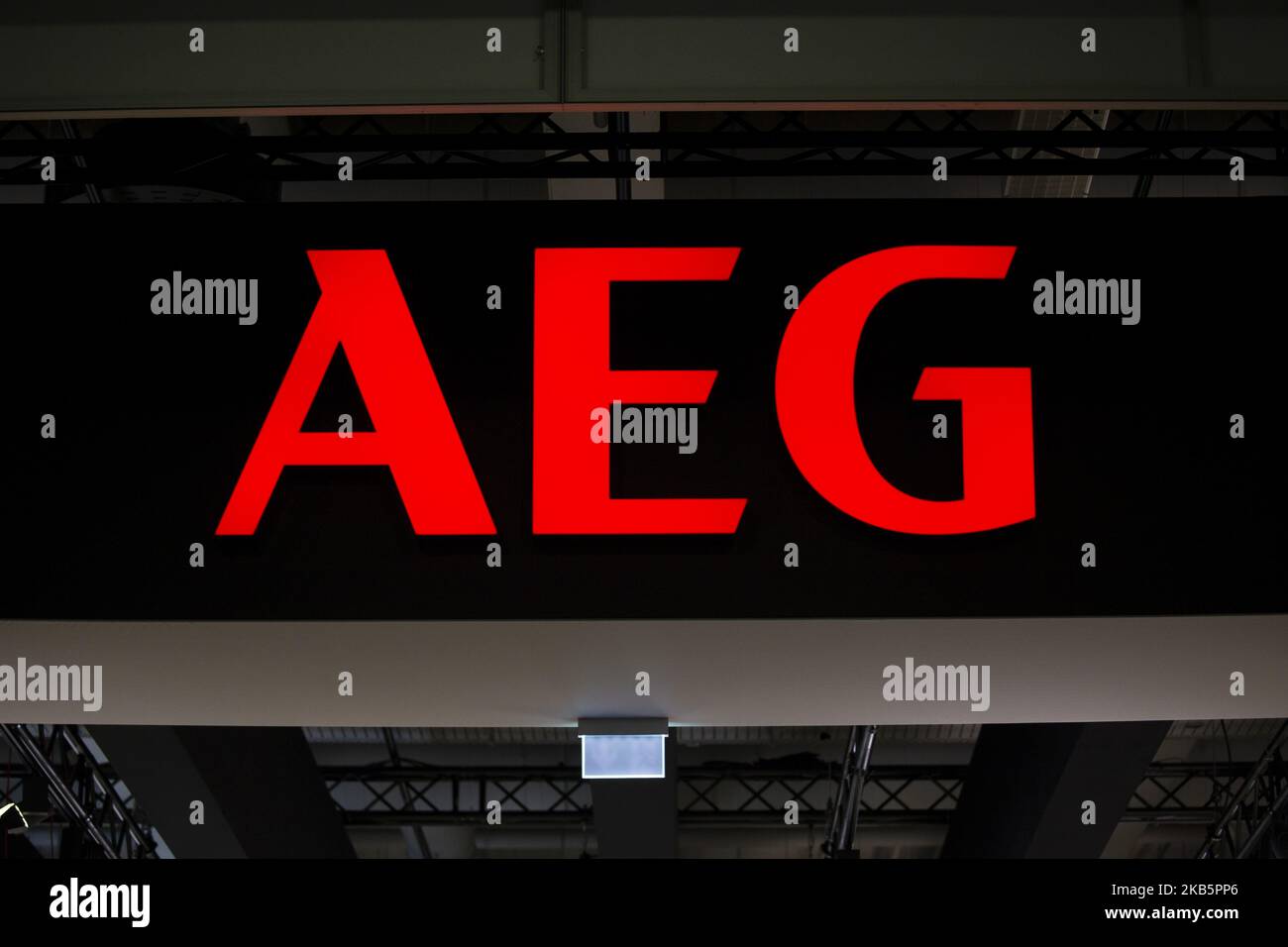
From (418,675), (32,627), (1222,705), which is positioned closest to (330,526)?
(418,675)

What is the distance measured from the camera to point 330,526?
13.3 feet

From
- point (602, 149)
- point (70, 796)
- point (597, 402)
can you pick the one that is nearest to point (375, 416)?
point (597, 402)

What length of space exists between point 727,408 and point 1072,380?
111cm

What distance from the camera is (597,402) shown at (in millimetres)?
4117

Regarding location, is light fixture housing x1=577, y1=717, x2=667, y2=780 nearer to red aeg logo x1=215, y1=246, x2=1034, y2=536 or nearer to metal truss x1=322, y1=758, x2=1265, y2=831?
red aeg logo x1=215, y1=246, x2=1034, y2=536

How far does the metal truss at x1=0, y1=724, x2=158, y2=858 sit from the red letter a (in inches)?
309

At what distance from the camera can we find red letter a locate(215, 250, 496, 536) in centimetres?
404

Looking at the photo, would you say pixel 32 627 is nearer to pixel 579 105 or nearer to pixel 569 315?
pixel 569 315

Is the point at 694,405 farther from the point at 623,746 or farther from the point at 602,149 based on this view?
the point at 602,149

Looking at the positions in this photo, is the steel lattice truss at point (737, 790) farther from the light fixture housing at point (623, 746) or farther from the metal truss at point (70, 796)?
the light fixture housing at point (623, 746)
